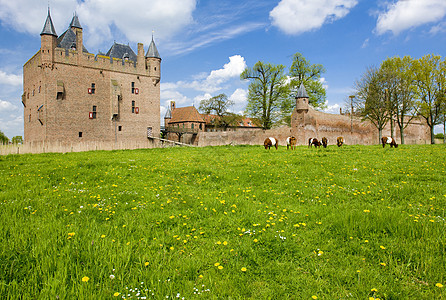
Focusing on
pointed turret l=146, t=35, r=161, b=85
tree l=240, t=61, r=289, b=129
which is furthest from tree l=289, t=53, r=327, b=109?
pointed turret l=146, t=35, r=161, b=85

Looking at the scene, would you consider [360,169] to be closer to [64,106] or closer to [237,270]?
[237,270]

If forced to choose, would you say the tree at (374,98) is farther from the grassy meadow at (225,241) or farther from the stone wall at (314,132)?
the grassy meadow at (225,241)

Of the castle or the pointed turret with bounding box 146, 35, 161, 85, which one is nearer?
the castle

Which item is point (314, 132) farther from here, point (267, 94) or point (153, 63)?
point (153, 63)

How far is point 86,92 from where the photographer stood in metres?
37.5

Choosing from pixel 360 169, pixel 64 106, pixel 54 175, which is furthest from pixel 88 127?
pixel 360 169

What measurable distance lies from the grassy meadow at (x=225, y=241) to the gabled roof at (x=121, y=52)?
4137 cm

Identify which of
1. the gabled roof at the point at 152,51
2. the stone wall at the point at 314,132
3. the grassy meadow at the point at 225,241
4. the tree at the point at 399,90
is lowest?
the grassy meadow at the point at 225,241

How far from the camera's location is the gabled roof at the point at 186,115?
221 feet

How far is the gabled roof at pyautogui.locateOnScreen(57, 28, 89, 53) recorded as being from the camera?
3694cm

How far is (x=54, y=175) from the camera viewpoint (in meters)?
7.99

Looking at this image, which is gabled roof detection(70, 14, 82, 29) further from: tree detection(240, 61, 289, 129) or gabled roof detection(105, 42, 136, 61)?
tree detection(240, 61, 289, 129)

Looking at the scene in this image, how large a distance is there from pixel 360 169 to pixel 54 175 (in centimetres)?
1012

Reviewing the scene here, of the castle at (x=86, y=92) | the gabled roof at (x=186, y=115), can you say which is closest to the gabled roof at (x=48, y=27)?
the castle at (x=86, y=92)
